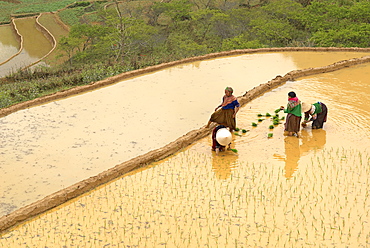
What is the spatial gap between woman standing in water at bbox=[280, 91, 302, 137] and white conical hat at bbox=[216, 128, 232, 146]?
1365mm

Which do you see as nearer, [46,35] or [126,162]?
[126,162]

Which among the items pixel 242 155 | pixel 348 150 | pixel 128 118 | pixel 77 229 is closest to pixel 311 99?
pixel 348 150

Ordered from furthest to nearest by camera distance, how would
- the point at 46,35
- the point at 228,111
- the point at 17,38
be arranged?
the point at 46,35 < the point at 17,38 < the point at 228,111

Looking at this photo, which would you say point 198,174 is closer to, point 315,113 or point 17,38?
point 315,113

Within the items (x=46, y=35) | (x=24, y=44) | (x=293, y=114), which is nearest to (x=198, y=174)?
(x=293, y=114)

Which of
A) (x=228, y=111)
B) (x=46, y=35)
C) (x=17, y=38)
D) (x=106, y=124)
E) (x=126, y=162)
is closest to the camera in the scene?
(x=126, y=162)

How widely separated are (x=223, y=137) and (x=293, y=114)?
62.3 inches

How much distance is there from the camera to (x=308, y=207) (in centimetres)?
631

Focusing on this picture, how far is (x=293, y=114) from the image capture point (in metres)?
8.41

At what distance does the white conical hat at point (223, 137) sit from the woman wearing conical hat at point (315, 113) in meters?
1.82

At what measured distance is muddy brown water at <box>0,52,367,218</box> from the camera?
765 centimetres

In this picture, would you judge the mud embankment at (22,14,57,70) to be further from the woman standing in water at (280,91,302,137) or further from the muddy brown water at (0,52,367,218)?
the woman standing in water at (280,91,302,137)

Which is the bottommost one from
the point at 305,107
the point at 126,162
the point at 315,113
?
the point at 126,162

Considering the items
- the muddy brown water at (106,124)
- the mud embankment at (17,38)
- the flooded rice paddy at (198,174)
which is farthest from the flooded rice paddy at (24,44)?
the flooded rice paddy at (198,174)
